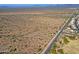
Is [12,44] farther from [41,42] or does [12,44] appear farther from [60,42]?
[60,42]
